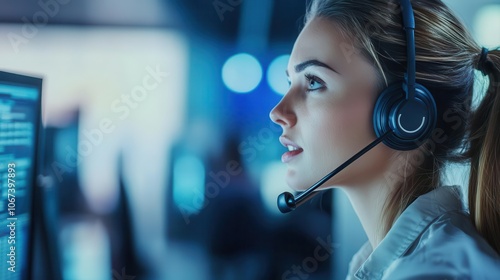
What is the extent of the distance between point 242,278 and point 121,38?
0.59 metres

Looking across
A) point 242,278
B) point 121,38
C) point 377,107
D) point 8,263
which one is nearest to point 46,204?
point 8,263

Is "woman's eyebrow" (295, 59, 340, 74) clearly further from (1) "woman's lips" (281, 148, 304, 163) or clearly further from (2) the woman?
(1) "woman's lips" (281, 148, 304, 163)

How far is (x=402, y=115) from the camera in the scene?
741mm

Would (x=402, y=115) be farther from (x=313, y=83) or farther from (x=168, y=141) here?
(x=168, y=141)

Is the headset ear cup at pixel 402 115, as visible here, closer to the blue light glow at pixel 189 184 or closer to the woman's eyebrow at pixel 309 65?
the woman's eyebrow at pixel 309 65

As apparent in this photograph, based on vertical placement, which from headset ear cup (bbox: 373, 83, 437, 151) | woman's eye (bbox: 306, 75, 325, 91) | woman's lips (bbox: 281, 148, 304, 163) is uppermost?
woman's eye (bbox: 306, 75, 325, 91)

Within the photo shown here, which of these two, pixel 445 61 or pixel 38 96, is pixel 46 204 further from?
pixel 445 61

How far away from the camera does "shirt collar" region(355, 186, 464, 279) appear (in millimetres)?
757

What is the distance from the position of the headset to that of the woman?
0.02 m

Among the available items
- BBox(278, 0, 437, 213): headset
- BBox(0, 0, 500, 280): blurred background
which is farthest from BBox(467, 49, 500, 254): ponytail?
BBox(0, 0, 500, 280): blurred background

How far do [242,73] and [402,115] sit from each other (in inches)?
17.2

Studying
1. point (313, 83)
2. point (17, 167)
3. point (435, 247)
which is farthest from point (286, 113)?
point (17, 167)

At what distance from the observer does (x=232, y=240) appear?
107cm

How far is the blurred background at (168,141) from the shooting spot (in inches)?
33.8
